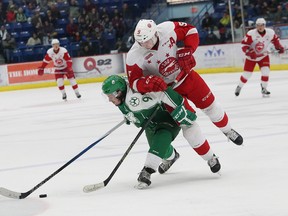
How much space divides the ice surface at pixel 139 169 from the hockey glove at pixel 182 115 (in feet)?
1.31

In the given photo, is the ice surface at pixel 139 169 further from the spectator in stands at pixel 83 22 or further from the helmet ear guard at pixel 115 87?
the spectator in stands at pixel 83 22

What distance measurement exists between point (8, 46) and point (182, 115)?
1424 cm

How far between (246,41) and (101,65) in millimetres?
7236

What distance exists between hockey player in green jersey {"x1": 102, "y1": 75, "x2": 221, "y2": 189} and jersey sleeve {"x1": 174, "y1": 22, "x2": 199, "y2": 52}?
0.50 meters

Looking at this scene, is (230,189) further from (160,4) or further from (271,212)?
(160,4)

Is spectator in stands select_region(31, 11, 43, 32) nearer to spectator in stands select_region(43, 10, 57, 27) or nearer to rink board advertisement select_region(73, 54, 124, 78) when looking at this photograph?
spectator in stands select_region(43, 10, 57, 27)

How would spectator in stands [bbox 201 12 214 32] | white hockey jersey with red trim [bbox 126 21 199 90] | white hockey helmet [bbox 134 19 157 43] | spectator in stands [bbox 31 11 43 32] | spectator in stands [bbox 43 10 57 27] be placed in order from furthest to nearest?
1. spectator in stands [bbox 43 10 57 27]
2. spectator in stands [bbox 31 11 43 32]
3. spectator in stands [bbox 201 12 214 32]
4. white hockey jersey with red trim [bbox 126 21 199 90]
5. white hockey helmet [bbox 134 19 157 43]

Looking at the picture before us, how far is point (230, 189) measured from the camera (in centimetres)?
390

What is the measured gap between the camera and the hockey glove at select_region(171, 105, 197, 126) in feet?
13.6

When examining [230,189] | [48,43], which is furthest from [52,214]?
[48,43]

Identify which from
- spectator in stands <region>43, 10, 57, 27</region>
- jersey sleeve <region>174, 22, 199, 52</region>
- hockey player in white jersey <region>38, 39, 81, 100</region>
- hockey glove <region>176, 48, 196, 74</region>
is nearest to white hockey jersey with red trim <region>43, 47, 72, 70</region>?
hockey player in white jersey <region>38, 39, 81, 100</region>

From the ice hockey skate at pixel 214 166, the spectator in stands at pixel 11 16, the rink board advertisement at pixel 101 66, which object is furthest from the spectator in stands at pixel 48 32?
the ice hockey skate at pixel 214 166

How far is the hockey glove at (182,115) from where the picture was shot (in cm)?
416

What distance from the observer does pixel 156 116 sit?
440 centimetres
